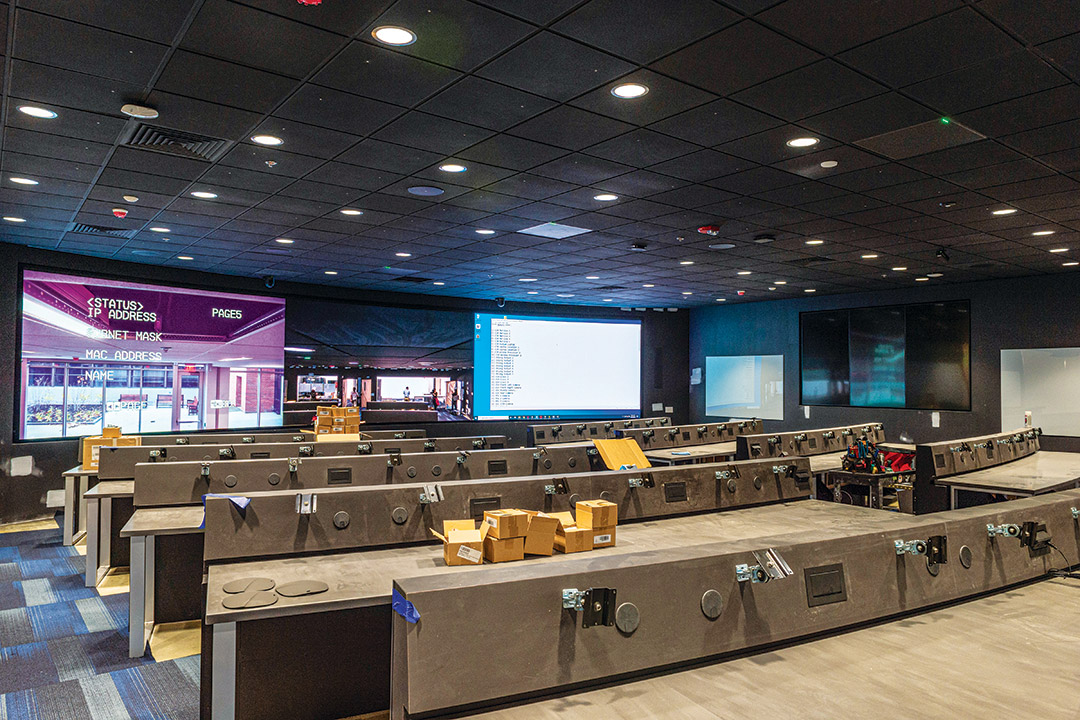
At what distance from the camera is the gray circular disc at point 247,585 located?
7.44 ft

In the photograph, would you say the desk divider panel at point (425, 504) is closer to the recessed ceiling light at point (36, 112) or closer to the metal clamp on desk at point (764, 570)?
the metal clamp on desk at point (764, 570)

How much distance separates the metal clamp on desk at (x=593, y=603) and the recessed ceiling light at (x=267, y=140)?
341cm

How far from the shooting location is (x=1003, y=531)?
2.38 m

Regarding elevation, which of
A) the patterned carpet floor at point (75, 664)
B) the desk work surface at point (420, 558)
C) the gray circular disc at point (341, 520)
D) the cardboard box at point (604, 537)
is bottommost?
the patterned carpet floor at point (75, 664)

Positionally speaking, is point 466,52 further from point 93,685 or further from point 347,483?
point 93,685

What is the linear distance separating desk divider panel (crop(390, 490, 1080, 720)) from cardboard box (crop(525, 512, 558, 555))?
985 millimetres

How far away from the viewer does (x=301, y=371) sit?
9797 mm

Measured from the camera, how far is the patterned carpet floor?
9.95 feet

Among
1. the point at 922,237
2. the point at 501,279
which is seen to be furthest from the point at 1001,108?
the point at 501,279

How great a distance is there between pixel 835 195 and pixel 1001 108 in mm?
1622

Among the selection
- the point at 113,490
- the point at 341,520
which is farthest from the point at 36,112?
the point at 341,520

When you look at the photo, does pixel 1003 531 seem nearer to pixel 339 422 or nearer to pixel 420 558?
pixel 420 558

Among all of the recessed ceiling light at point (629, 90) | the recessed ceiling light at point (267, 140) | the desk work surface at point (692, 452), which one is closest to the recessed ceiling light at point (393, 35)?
the recessed ceiling light at point (629, 90)

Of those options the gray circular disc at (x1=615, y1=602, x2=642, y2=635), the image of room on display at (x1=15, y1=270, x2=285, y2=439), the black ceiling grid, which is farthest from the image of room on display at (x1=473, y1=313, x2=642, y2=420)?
the gray circular disc at (x1=615, y1=602, x2=642, y2=635)
